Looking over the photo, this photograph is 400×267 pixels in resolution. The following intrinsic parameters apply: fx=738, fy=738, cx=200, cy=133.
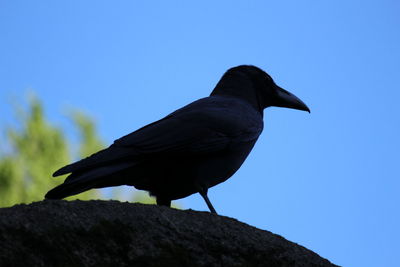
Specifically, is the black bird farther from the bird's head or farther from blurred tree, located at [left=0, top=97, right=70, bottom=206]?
blurred tree, located at [left=0, top=97, right=70, bottom=206]

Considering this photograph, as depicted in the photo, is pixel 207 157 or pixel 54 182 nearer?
pixel 207 157

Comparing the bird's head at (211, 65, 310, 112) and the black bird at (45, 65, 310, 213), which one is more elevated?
the bird's head at (211, 65, 310, 112)

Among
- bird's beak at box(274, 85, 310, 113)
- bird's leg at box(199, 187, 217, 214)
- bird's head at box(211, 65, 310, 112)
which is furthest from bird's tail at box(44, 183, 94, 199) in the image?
bird's beak at box(274, 85, 310, 113)

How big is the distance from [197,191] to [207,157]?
0.87ft

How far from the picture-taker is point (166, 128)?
5500 millimetres

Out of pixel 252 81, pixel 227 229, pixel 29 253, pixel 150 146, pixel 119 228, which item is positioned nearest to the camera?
pixel 29 253

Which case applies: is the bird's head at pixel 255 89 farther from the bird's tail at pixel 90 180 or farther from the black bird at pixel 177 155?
the bird's tail at pixel 90 180

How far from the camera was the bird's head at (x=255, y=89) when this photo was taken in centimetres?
673

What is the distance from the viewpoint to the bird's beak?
693cm

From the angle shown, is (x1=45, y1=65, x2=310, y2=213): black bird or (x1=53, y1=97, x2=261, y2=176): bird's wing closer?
(x1=45, y1=65, x2=310, y2=213): black bird

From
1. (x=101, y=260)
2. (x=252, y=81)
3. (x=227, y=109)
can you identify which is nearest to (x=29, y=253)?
(x=101, y=260)

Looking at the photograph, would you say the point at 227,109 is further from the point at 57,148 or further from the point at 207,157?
the point at 57,148

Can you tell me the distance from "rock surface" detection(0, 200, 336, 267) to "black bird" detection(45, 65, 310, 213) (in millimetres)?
898

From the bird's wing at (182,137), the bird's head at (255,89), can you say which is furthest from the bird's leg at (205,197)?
the bird's head at (255,89)
